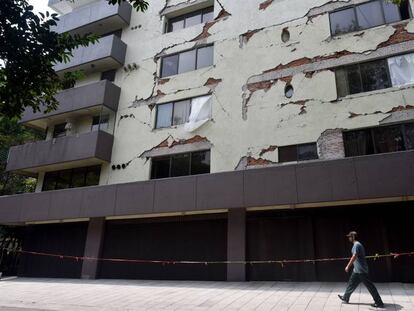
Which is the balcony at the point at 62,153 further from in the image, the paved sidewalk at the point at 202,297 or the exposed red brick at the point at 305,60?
the exposed red brick at the point at 305,60

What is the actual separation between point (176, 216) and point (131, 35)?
1246 centimetres

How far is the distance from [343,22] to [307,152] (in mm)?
6266

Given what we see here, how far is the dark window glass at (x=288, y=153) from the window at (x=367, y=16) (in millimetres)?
5693

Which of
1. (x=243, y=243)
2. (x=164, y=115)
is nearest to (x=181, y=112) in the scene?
(x=164, y=115)

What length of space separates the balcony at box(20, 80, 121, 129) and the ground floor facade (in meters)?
6.60

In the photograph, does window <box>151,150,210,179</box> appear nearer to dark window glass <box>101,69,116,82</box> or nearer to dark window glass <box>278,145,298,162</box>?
dark window glass <box>278,145,298,162</box>

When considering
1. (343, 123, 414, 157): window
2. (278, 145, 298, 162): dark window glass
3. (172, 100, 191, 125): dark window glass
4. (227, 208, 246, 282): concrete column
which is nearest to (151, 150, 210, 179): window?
(172, 100, 191, 125): dark window glass

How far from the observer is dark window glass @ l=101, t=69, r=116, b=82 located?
21842 millimetres

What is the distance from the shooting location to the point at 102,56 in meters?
20.8

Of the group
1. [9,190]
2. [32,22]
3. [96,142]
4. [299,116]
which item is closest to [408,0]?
[299,116]

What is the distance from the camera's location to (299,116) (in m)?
15.2

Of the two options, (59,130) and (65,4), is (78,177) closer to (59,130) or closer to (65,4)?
(59,130)

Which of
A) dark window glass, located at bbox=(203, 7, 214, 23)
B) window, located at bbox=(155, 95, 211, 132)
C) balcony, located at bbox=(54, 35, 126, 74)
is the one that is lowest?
window, located at bbox=(155, 95, 211, 132)

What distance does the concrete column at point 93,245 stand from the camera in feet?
56.1
